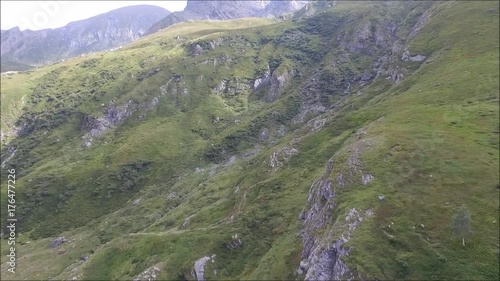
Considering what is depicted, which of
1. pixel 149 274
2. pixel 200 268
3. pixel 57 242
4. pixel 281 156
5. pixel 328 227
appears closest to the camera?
pixel 328 227

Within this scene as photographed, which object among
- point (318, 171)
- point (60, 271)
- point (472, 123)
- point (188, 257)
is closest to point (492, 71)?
point (472, 123)

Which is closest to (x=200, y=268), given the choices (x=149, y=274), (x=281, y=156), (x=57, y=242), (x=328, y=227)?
(x=149, y=274)

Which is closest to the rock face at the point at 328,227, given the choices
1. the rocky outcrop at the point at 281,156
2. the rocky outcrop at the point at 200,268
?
the rocky outcrop at the point at 200,268

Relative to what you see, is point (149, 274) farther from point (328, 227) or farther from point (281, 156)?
point (281, 156)

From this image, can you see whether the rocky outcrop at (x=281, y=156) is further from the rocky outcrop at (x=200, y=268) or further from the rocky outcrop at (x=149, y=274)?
the rocky outcrop at (x=149, y=274)

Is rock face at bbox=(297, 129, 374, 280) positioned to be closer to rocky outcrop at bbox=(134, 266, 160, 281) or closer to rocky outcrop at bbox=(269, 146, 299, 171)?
rocky outcrop at bbox=(134, 266, 160, 281)

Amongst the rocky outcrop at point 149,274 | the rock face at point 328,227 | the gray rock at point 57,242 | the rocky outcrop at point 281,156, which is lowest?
the gray rock at point 57,242

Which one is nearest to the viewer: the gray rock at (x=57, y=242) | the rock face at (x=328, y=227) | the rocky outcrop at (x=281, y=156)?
the rock face at (x=328, y=227)

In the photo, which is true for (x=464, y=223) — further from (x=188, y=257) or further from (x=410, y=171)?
(x=188, y=257)

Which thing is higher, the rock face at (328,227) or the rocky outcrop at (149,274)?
the rock face at (328,227)

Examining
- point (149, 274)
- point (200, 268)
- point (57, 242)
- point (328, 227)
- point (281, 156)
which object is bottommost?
point (57, 242)

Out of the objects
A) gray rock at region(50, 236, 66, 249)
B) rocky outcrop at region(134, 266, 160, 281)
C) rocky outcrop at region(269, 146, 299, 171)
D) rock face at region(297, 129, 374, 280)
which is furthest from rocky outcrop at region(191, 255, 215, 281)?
gray rock at region(50, 236, 66, 249)
